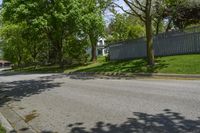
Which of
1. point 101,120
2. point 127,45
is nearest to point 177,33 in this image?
point 127,45

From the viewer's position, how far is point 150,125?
7.84m

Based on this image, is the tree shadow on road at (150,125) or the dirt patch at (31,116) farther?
the dirt patch at (31,116)

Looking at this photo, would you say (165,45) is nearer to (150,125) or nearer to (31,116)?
(31,116)

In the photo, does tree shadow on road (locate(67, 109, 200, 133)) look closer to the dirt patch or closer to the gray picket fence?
the dirt patch

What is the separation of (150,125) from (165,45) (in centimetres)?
Result: 2016

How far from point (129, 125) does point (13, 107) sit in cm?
571

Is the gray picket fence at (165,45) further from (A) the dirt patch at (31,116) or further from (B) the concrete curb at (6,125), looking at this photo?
(B) the concrete curb at (6,125)

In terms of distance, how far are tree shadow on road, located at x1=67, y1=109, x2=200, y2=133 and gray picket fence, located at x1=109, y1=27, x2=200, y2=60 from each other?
16176mm

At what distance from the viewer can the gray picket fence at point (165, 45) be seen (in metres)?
24.5

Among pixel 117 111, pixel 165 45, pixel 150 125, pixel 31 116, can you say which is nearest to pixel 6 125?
pixel 31 116

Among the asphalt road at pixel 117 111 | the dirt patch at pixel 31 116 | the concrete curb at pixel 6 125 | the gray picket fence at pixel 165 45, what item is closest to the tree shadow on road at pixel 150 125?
the asphalt road at pixel 117 111

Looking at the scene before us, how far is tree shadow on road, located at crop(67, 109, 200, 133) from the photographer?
7.41 meters

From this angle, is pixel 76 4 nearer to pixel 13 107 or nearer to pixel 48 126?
pixel 13 107

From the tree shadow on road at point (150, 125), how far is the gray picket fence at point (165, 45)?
53.1 feet
